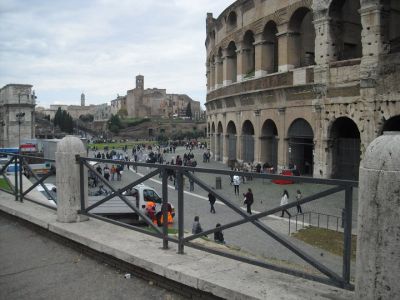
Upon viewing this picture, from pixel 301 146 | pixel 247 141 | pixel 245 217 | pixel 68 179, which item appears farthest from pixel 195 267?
pixel 247 141

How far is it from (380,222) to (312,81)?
63.8 feet

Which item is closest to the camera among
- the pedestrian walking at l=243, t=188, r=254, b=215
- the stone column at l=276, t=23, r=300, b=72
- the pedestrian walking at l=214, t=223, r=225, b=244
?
the pedestrian walking at l=243, t=188, r=254, b=215

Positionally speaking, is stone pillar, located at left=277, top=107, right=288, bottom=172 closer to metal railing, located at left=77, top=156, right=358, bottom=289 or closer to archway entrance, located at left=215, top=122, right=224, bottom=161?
archway entrance, located at left=215, top=122, right=224, bottom=161

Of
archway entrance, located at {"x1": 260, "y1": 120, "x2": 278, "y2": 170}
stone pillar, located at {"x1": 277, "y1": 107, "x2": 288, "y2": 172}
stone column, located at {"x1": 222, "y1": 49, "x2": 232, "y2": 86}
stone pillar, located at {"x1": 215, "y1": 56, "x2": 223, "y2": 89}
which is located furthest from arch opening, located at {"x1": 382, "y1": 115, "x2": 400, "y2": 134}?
stone pillar, located at {"x1": 215, "y1": 56, "x2": 223, "y2": 89}

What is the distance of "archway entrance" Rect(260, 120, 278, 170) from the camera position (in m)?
26.1

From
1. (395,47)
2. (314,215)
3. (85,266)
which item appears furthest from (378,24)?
(85,266)

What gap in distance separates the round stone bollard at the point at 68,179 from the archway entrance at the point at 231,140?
26.0m

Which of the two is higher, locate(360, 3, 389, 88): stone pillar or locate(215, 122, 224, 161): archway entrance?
locate(360, 3, 389, 88): stone pillar

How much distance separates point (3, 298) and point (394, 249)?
3386 mm

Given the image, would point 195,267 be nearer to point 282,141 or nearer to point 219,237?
point 219,237

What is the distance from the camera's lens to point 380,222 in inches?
99.9

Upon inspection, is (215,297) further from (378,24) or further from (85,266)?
(378,24)

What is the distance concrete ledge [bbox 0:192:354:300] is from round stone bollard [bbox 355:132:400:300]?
481 mm

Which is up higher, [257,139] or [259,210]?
[257,139]
